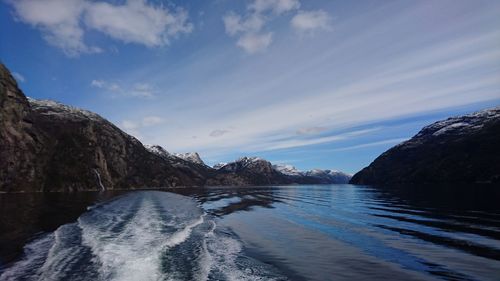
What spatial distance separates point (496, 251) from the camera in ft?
87.9

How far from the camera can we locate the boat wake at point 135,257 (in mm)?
20000

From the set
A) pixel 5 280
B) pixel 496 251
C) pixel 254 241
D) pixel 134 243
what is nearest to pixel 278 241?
pixel 254 241

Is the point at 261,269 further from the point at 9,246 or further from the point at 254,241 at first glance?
the point at 9,246

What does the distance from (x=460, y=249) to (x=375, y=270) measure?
994cm

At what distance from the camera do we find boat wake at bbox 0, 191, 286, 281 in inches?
787

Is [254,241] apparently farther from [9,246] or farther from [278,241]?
[9,246]

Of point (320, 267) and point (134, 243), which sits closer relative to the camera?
point (320, 267)

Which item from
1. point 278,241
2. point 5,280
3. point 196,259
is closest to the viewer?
point 5,280

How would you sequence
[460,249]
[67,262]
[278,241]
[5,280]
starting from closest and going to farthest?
[5,280] → [67,262] → [460,249] → [278,241]

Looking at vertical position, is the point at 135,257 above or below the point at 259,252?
above

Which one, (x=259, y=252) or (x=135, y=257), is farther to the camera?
(x=259, y=252)

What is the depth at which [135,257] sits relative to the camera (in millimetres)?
23656

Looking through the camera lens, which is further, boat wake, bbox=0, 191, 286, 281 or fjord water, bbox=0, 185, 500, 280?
fjord water, bbox=0, 185, 500, 280

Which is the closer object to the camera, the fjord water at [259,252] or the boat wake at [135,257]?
the boat wake at [135,257]
